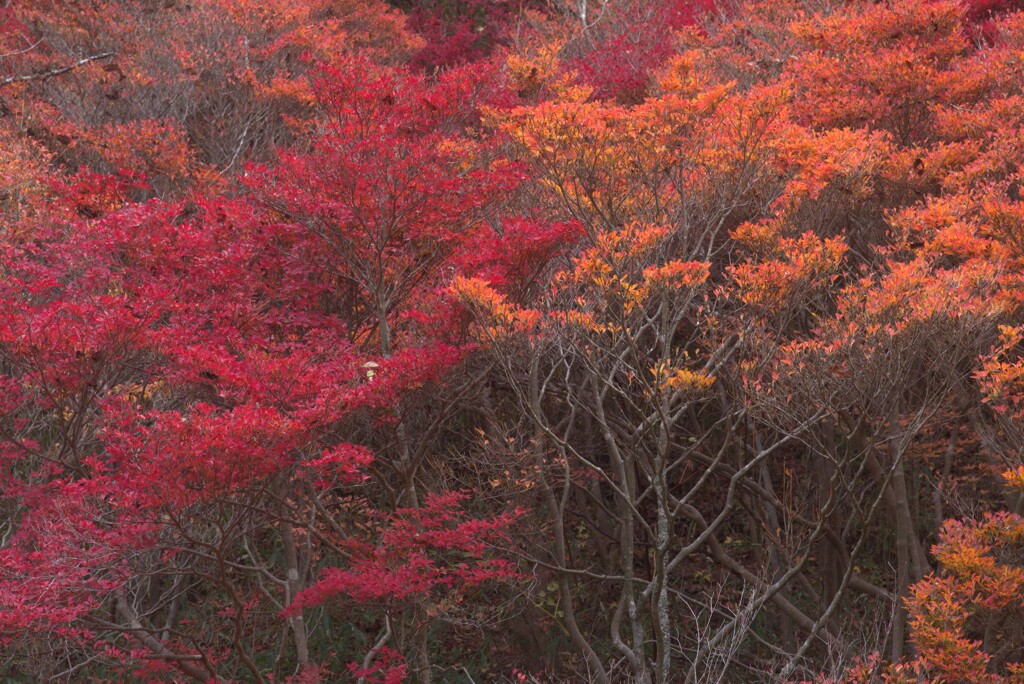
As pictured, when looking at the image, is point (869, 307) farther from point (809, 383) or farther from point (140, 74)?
point (140, 74)

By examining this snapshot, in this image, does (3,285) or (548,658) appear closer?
(3,285)

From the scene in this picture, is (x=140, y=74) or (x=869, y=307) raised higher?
(x=140, y=74)

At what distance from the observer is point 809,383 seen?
9.12 m

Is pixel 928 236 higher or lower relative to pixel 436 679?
higher

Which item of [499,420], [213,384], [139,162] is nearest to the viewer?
[213,384]

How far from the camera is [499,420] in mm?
12898

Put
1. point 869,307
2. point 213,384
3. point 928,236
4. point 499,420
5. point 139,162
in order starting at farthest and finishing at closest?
point 139,162 < point 499,420 < point 928,236 < point 213,384 < point 869,307

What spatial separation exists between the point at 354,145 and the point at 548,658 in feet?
24.1

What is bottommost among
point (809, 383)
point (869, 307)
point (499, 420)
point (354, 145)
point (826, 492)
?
point (826, 492)

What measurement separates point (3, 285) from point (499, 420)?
6021 millimetres

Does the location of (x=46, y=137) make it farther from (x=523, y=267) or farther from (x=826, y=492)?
(x=826, y=492)

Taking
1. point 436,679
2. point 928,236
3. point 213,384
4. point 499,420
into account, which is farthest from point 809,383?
point 436,679

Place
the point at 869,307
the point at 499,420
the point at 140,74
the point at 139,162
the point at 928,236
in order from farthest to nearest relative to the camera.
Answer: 1. the point at 140,74
2. the point at 139,162
3. the point at 499,420
4. the point at 928,236
5. the point at 869,307

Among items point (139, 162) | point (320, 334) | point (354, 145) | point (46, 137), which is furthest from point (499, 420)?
point (46, 137)
